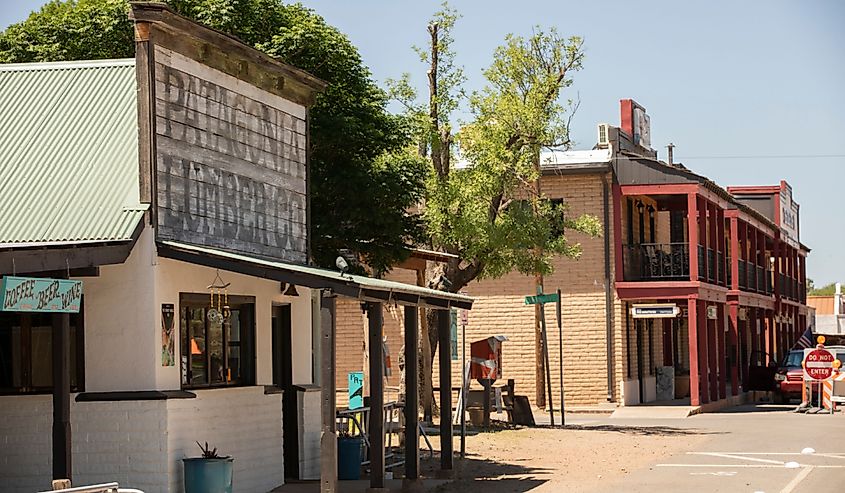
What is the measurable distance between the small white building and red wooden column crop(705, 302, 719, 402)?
844 inches

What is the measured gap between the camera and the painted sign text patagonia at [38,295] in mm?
11398

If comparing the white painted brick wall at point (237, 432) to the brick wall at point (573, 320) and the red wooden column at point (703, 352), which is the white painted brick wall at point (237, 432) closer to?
the brick wall at point (573, 320)

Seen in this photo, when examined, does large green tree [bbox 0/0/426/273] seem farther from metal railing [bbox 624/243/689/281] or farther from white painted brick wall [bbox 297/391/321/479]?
metal railing [bbox 624/243/689/281]

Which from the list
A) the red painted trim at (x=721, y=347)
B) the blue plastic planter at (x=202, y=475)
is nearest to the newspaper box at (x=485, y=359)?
the red painted trim at (x=721, y=347)

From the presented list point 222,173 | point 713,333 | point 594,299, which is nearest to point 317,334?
point 222,173

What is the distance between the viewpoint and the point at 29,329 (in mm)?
14758

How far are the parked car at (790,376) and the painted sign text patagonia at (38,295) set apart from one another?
2927 cm

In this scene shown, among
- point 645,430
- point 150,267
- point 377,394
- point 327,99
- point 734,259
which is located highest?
point 327,99

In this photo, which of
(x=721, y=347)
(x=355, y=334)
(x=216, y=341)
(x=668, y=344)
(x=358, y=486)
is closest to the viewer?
(x=216, y=341)

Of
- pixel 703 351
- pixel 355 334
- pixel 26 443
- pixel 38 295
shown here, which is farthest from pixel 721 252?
pixel 38 295

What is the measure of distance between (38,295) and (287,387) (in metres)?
6.63

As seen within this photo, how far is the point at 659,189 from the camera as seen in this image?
1389 inches

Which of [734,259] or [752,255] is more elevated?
[752,255]

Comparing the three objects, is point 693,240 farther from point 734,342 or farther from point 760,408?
point 734,342
